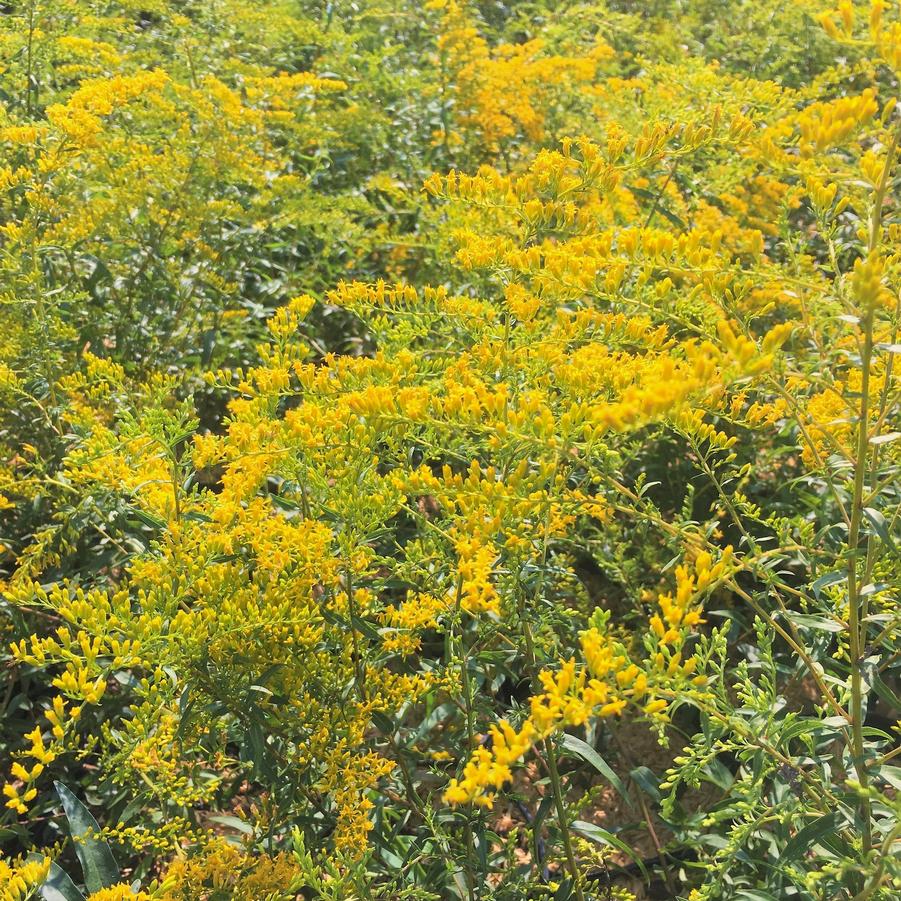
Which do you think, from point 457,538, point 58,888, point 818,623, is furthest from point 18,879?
point 818,623

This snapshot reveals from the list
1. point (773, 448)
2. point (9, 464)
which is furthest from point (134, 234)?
point (773, 448)

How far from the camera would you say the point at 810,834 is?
181cm

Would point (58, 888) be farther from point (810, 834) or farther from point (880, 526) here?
point (880, 526)

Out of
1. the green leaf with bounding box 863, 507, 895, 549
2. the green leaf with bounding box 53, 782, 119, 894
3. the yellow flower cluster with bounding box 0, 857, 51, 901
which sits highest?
the green leaf with bounding box 863, 507, 895, 549

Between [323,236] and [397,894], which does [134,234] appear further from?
[397,894]

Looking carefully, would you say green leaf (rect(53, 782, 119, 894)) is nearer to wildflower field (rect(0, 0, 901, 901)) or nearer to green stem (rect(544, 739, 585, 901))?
wildflower field (rect(0, 0, 901, 901))

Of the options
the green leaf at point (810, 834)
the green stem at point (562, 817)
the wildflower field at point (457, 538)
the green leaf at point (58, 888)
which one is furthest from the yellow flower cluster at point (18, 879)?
the green leaf at point (810, 834)

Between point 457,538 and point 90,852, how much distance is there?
3.98 feet

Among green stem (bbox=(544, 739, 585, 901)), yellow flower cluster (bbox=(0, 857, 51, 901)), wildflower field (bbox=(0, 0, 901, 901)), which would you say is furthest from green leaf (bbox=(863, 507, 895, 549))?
yellow flower cluster (bbox=(0, 857, 51, 901))

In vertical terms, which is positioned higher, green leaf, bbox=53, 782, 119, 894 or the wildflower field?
the wildflower field

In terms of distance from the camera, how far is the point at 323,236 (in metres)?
4.16

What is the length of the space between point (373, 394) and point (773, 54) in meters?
5.58

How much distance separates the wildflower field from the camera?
174 centimetres

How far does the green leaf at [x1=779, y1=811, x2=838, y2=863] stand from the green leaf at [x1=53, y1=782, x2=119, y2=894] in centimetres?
156
